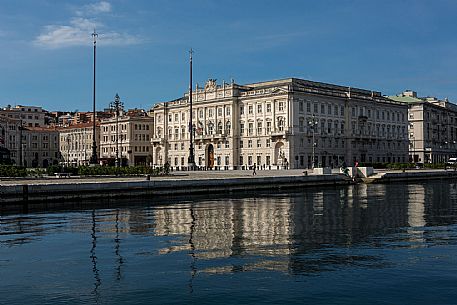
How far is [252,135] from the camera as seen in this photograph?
397ft

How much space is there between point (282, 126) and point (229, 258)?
9522 cm

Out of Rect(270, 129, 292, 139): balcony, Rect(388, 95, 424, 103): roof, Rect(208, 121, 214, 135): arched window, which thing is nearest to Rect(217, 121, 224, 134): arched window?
Rect(208, 121, 214, 135): arched window

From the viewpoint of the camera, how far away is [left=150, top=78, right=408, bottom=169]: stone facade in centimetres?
11469

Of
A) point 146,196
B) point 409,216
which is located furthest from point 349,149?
point 409,216

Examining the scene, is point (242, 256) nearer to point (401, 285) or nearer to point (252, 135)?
point (401, 285)

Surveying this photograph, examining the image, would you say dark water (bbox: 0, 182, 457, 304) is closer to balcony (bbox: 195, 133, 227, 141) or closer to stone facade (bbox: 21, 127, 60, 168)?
balcony (bbox: 195, 133, 227, 141)

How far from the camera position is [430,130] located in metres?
160

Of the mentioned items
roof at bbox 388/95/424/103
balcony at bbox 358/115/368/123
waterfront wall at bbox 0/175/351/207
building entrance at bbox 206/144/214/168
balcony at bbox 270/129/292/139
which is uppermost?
roof at bbox 388/95/424/103

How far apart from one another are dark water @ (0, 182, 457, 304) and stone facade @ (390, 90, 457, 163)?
129 metres

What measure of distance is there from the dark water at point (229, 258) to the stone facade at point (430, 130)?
129 meters

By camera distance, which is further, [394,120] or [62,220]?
[394,120]

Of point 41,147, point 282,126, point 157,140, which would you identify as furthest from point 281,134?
point 41,147

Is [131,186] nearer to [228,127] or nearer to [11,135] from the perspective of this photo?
[228,127]

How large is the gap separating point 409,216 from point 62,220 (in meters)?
19.8
